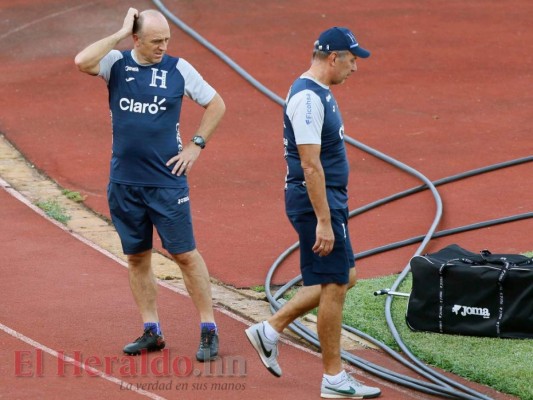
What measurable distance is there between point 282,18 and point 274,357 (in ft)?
35.7

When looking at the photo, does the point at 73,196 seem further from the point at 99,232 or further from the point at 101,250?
the point at 101,250

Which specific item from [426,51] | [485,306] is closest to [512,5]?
[426,51]

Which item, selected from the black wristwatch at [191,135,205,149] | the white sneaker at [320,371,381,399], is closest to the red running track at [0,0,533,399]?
the white sneaker at [320,371,381,399]

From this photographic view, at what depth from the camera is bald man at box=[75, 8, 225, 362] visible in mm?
7102

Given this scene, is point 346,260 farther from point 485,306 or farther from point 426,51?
point 426,51

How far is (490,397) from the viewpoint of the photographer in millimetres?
6906

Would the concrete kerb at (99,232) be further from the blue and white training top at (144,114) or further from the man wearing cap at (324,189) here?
the blue and white training top at (144,114)

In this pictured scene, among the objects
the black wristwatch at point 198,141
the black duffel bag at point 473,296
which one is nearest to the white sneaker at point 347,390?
the black duffel bag at point 473,296

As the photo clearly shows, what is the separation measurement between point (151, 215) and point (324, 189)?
4.53 feet

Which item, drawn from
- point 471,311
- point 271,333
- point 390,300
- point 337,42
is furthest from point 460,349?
point 337,42

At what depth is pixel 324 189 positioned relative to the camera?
Result: 6469mm

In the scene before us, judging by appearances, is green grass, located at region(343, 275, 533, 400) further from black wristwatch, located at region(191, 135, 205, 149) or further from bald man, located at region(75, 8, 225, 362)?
black wristwatch, located at region(191, 135, 205, 149)

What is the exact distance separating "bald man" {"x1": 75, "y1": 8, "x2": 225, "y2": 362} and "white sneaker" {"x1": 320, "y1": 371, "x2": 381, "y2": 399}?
0.95 metres

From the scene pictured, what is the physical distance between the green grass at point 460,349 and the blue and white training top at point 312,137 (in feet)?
4.84
